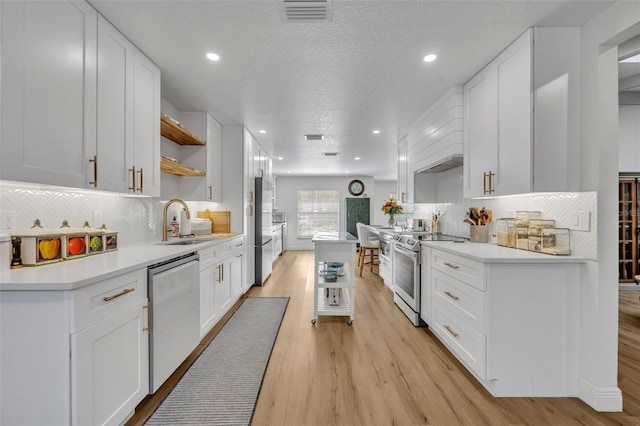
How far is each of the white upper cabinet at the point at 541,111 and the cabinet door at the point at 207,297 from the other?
8.91 ft

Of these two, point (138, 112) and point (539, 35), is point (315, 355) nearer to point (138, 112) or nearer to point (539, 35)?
point (138, 112)

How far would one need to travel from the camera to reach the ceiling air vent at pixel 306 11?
5.22 ft

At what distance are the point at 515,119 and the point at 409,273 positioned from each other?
1822 millimetres

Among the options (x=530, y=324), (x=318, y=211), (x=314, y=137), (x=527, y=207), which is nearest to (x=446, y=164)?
(x=527, y=207)

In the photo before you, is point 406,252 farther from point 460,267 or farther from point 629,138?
point 629,138

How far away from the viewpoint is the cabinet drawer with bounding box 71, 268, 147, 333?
47.4 inches

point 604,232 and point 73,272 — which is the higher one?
point 604,232

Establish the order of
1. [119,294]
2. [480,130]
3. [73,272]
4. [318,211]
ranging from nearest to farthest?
1. [73,272]
2. [119,294]
3. [480,130]
4. [318,211]

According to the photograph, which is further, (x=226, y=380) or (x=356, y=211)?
(x=356, y=211)

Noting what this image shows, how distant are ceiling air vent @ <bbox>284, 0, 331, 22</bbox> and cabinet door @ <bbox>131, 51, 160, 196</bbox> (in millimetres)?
1311

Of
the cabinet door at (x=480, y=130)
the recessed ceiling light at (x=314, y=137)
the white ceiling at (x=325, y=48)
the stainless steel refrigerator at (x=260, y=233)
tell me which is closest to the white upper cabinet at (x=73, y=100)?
the white ceiling at (x=325, y=48)

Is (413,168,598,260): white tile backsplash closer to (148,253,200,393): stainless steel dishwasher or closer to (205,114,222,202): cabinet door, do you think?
→ (148,253,200,393): stainless steel dishwasher

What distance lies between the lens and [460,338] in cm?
215

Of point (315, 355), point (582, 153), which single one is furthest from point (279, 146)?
point (582, 153)
